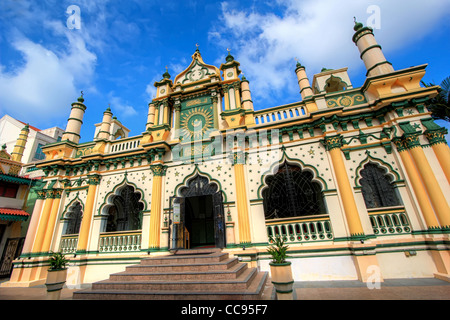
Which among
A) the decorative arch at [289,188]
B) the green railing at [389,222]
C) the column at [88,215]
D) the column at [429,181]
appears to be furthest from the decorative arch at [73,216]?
the column at [429,181]

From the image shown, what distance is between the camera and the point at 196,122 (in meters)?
11.1

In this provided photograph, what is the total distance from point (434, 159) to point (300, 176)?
475 centimetres

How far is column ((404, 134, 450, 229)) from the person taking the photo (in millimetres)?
A: 6667

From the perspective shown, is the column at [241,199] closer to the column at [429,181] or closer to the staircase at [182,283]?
the staircase at [182,283]

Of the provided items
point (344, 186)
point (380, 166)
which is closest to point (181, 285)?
point (344, 186)

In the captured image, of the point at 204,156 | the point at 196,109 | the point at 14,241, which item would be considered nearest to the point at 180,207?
the point at 204,156

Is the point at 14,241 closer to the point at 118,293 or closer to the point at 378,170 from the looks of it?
the point at 118,293

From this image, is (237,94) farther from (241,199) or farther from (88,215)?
(88,215)

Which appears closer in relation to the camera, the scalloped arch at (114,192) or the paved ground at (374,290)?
the paved ground at (374,290)

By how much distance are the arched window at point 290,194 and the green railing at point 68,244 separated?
10.3 metres

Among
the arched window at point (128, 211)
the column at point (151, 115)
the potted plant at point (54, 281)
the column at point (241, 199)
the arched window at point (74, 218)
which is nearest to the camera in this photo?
the potted plant at point (54, 281)

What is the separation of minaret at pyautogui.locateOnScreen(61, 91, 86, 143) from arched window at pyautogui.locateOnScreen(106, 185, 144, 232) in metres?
5.06

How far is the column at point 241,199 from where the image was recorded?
8.26 m

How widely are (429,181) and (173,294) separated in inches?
362
